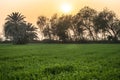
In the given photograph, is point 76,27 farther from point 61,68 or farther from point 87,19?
point 61,68

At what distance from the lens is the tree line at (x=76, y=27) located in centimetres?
9125

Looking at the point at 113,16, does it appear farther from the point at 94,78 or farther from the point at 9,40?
the point at 94,78

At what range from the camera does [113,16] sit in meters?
93.3

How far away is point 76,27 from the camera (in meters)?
97.8

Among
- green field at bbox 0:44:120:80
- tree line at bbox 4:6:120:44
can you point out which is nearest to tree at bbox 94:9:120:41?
tree line at bbox 4:6:120:44

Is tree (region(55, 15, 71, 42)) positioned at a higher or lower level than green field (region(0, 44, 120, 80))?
higher

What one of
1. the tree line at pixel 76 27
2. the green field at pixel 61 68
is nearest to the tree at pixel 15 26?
the tree line at pixel 76 27

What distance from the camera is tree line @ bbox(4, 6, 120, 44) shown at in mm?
91250

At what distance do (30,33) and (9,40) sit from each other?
35.3 ft

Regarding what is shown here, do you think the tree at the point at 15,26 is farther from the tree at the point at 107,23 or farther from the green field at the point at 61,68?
the green field at the point at 61,68

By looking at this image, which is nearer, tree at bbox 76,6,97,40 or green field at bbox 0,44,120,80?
green field at bbox 0,44,120,80

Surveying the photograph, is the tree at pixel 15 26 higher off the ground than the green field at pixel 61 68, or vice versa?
the tree at pixel 15 26

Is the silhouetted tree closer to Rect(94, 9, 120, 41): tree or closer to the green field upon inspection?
Rect(94, 9, 120, 41): tree

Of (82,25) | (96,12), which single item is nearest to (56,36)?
(82,25)
